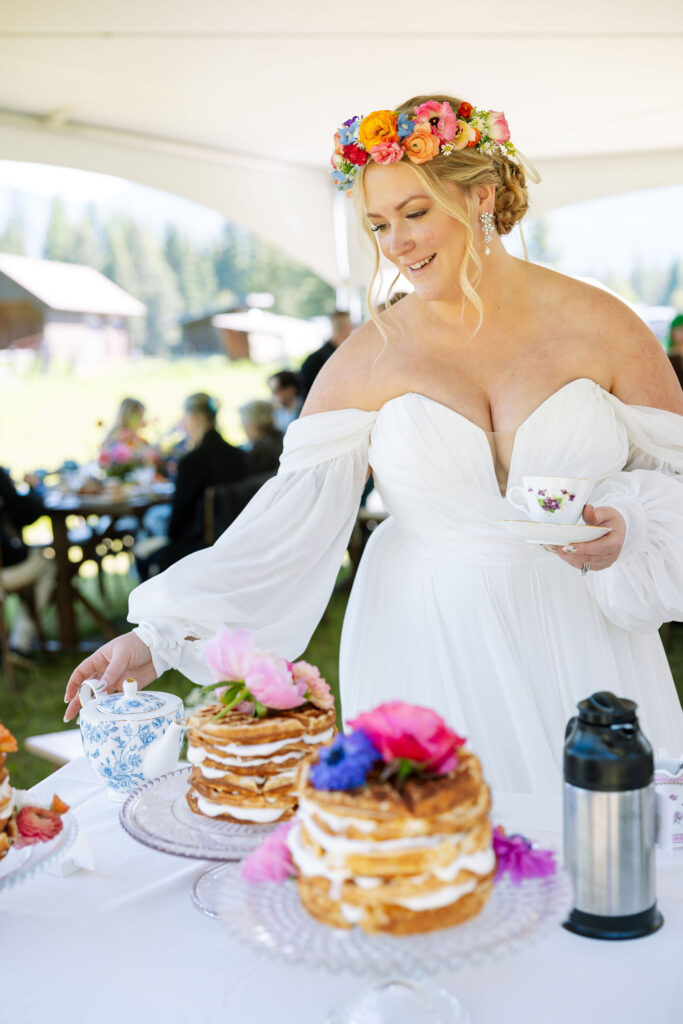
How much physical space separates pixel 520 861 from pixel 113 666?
2.52ft

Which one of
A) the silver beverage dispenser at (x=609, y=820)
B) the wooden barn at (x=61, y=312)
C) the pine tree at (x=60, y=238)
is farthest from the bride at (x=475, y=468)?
the pine tree at (x=60, y=238)

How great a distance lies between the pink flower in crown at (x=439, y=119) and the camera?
5.78 feet

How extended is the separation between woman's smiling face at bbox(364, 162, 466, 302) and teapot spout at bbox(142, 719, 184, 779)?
0.90 meters

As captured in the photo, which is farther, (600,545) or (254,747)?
(600,545)

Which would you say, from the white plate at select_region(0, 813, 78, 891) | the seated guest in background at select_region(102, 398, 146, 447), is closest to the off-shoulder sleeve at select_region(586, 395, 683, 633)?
the white plate at select_region(0, 813, 78, 891)

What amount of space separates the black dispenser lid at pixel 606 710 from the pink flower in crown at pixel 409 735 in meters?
0.20

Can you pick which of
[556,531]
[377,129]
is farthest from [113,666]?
[377,129]

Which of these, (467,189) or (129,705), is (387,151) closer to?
(467,189)

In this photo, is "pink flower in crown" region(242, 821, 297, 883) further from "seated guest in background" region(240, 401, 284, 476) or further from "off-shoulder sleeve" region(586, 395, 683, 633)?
"seated guest in background" region(240, 401, 284, 476)

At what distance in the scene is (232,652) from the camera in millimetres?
1174

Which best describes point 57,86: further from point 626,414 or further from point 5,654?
point 626,414

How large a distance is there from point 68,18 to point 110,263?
17.1 m

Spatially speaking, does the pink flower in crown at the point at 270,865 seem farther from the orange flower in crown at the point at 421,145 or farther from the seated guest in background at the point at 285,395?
the seated guest in background at the point at 285,395

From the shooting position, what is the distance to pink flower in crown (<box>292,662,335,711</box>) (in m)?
1.21
